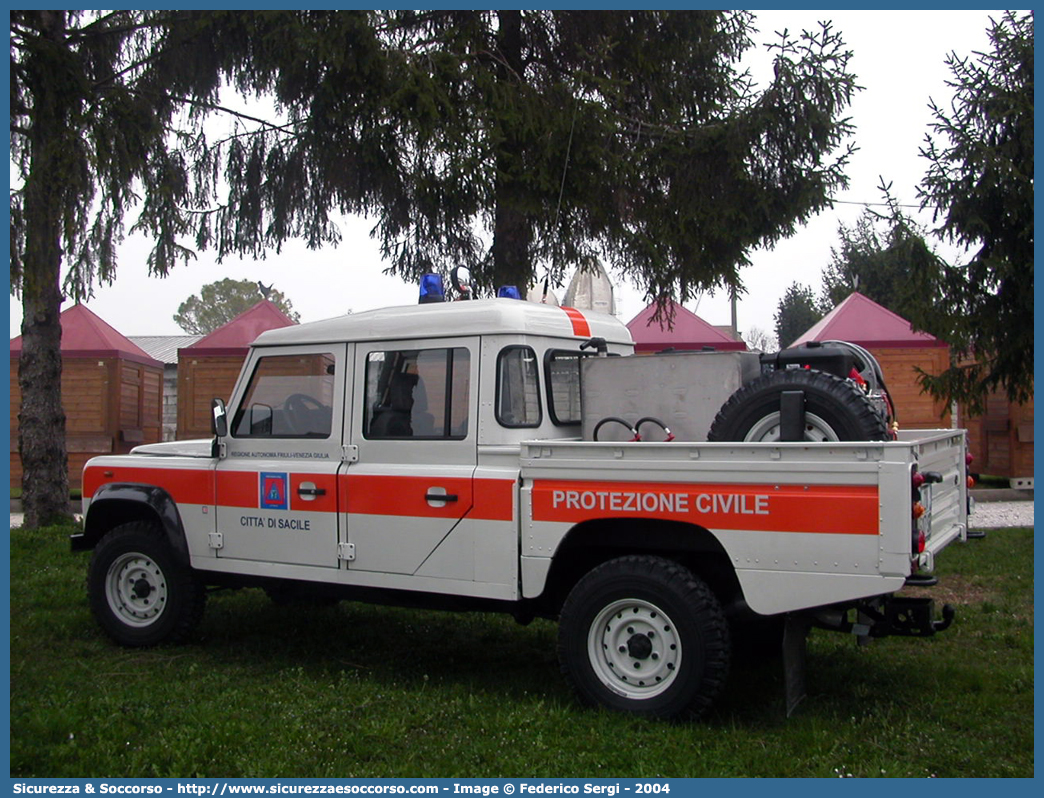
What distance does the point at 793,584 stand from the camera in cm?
465

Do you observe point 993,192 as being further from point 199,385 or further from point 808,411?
point 199,385

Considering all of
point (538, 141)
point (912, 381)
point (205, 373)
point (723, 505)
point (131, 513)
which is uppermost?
point (538, 141)

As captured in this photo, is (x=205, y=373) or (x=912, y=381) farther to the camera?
(x=205, y=373)

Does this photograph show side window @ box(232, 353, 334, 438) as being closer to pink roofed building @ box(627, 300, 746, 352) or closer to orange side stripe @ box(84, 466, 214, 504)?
orange side stripe @ box(84, 466, 214, 504)

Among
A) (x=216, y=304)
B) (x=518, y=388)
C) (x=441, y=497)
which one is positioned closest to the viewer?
(x=441, y=497)

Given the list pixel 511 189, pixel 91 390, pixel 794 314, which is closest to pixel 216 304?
pixel 794 314

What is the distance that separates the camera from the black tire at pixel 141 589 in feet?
21.6

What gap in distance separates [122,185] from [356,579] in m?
5.85

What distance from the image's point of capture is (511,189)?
9500 mm

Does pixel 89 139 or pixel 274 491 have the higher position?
pixel 89 139

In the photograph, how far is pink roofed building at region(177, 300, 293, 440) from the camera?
16.2m

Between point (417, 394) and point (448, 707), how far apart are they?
68.9 inches
